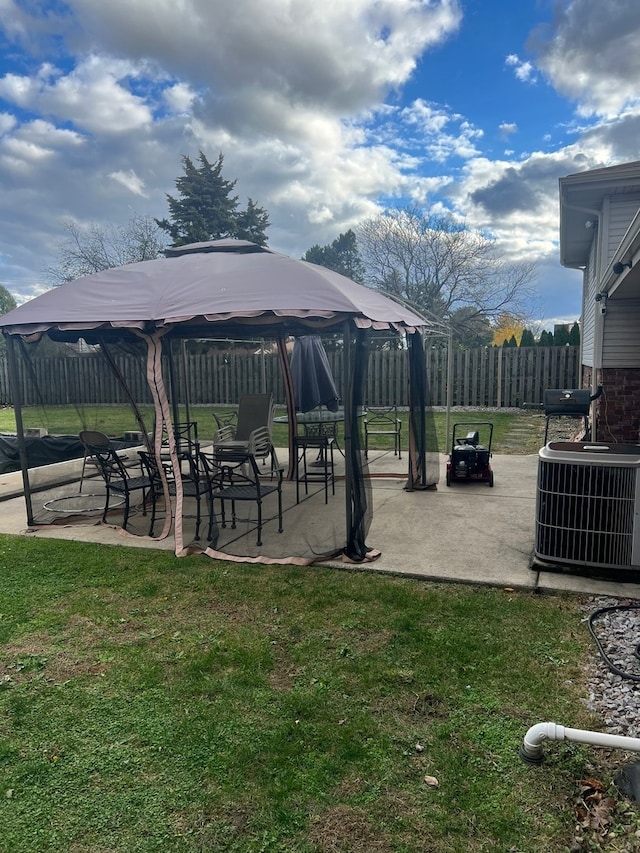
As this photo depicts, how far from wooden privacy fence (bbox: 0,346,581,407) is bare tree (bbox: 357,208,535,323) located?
31.6 ft

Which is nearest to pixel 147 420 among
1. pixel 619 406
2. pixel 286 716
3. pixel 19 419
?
pixel 19 419

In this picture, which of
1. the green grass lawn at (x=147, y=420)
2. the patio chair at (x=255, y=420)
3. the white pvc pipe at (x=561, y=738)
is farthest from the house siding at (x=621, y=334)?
the white pvc pipe at (x=561, y=738)

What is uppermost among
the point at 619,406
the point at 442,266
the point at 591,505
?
the point at 442,266

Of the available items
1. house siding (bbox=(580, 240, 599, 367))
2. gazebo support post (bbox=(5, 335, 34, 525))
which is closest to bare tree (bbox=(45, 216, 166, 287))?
house siding (bbox=(580, 240, 599, 367))

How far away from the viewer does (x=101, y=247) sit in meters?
21.6

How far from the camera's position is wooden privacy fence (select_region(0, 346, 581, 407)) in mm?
6200

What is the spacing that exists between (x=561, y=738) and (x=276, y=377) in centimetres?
704

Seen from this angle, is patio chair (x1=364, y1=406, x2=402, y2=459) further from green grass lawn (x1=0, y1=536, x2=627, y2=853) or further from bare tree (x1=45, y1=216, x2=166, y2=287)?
bare tree (x1=45, y1=216, x2=166, y2=287)

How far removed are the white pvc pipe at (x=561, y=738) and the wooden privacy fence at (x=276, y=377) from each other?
3.70 m

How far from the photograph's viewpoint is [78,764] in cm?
211

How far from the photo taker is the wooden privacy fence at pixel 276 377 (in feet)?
20.3

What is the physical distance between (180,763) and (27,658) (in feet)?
4.34

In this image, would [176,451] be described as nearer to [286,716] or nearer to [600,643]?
[286,716]

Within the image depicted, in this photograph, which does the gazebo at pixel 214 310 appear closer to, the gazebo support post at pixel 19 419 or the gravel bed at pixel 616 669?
the gazebo support post at pixel 19 419
